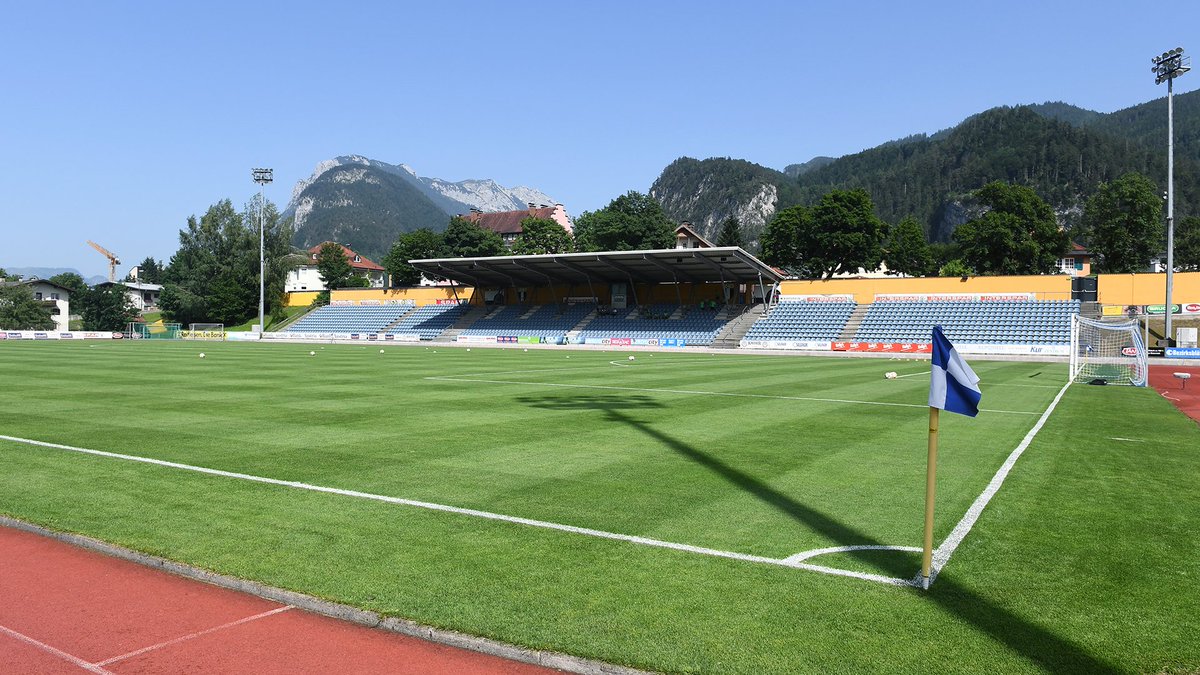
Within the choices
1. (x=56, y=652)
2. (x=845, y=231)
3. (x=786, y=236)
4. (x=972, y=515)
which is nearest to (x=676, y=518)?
(x=972, y=515)

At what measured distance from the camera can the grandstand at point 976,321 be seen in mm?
47281

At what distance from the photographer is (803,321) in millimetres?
55938

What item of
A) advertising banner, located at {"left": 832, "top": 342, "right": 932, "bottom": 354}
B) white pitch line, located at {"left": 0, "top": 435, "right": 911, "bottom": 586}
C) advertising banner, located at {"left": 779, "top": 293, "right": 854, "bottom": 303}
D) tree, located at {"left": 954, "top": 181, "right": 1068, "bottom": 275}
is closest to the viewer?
white pitch line, located at {"left": 0, "top": 435, "right": 911, "bottom": 586}

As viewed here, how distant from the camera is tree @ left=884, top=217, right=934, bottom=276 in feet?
→ 351

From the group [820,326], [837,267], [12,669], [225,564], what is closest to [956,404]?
[225,564]

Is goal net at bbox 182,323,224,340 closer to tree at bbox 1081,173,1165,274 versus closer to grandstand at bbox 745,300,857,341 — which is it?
grandstand at bbox 745,300,857,341

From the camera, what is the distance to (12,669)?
4176mm

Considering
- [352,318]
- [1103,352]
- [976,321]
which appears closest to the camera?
[1103,352]

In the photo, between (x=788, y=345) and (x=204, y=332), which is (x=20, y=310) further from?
(x=788, y=345)

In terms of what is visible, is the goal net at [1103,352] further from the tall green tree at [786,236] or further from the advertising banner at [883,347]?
the tall green tree at [786,236]

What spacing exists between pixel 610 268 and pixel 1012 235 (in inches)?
1887

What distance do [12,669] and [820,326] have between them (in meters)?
54.3

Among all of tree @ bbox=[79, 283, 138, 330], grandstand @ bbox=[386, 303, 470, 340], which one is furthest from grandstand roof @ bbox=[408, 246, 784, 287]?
→ tree @ bbox=[79, 283, 138, 330]

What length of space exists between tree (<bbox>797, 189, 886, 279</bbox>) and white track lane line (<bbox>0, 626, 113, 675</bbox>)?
279 ft
